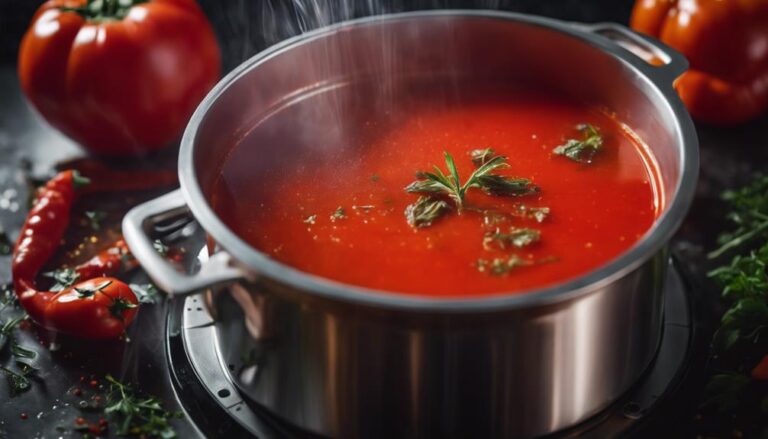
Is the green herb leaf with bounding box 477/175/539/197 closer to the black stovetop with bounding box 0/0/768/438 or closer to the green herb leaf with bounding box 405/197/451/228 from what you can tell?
the green herb leaf with bounding box 405/197/451/228

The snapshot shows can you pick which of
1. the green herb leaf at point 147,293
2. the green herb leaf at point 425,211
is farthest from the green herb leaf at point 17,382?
the green herb leaf at point 425,211

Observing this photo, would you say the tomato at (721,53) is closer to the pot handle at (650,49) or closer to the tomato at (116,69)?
the pot handle at (650,49)

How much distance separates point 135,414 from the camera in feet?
5.57

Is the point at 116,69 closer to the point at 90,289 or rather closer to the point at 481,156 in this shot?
the point at 90,289

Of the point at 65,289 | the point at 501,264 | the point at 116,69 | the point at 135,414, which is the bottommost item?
the point at 135,414

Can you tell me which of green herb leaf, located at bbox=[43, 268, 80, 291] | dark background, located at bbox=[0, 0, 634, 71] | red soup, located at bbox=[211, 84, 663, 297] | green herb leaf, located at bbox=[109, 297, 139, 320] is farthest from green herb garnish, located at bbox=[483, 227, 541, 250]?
dark background, located at bbox=[0, 0, 634, 71]

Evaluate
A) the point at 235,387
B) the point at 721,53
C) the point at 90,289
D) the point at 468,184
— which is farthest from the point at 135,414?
the point at 721,53

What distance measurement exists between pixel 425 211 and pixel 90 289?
71 centimetres

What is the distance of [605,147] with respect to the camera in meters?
1.93

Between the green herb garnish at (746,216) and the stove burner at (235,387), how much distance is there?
195 millimetres

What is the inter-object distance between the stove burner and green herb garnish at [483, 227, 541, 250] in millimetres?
337

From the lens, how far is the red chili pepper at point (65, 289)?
6.00 feet

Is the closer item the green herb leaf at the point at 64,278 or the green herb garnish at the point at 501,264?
the green herb garnish at the point at 501,264

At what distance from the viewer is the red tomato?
1.82 meters
